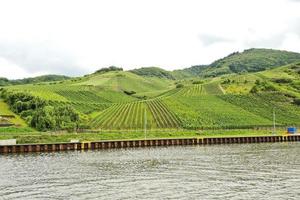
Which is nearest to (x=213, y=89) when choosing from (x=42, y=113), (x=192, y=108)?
(x=192, y=108)

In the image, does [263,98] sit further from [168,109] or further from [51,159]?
→ [51,159]

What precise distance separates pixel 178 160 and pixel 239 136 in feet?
158

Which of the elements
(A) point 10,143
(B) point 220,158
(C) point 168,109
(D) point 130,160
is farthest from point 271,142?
→ (A) point 10,143

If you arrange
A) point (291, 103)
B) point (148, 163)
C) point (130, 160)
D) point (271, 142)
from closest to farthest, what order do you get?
point (148, 163)
point (130, 160)
point (271, 142)
point (291, 103)

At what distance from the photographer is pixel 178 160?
7250cm

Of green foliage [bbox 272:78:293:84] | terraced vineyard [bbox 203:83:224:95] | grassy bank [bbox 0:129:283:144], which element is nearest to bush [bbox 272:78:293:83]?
green foliage [bbox 272:78:293:84]

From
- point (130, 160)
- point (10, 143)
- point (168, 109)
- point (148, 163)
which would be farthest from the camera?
point (168, 109)

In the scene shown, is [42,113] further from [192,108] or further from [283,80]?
[283,80]

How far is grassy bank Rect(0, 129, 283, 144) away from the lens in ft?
335

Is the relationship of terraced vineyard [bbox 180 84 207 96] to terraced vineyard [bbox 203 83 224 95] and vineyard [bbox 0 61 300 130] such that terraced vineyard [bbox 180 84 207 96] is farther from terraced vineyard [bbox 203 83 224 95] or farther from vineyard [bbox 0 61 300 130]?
terraced vineyard [bbox 203 83 224 95]

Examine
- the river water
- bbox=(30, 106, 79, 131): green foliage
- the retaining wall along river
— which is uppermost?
bbox=(30, 106, 79, 131): green foliage

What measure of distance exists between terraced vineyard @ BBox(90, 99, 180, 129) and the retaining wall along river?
29.7 ft

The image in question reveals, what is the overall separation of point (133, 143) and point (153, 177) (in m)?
51.2

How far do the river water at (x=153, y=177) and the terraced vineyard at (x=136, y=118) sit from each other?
4371 centimetres
